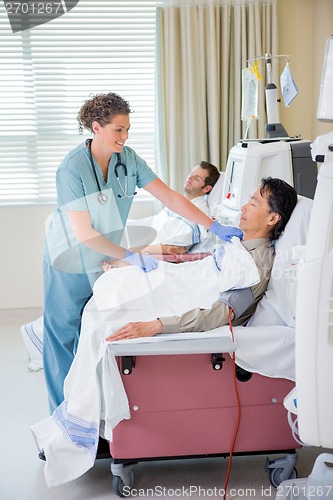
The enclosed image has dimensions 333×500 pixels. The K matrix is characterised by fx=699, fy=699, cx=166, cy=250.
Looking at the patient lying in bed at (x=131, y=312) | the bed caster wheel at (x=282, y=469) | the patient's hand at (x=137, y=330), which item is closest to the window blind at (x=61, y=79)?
the patient lying in bed at (x=131, y=312)

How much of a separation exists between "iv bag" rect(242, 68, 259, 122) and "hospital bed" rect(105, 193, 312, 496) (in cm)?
198

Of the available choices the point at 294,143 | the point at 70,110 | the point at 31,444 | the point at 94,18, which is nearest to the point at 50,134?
the point at 70,110

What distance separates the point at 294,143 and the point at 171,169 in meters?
1.41

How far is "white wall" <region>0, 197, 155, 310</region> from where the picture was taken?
466 cm

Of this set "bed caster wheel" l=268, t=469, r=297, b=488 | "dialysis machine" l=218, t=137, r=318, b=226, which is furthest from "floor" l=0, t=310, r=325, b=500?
"dialysis machine" l=218, t=137, r=318, b=226

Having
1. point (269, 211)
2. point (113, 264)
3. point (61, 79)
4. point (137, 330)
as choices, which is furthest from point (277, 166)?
point (61, 79)

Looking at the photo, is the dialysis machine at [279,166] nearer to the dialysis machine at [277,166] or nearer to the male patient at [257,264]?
the dialysis machine at [277,166]

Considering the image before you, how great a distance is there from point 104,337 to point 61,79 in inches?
108

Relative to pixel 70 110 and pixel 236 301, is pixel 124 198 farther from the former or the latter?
pixel 70 110

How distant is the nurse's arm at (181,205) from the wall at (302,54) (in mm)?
1834

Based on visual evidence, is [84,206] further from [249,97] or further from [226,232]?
[249,97]

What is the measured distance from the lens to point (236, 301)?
2365 mm

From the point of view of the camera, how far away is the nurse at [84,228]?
270 centimetres

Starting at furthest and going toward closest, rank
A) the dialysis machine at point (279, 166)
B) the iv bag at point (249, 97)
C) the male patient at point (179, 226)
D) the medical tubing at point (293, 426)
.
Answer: the iv bag at point (249, 97)
the male patient at point (179, 226)
the dialysis machine at point (279, 166)
the medical tubing at point (293, 426)
